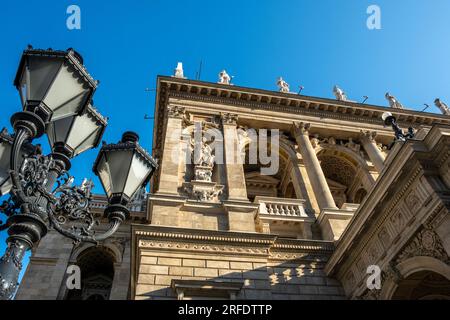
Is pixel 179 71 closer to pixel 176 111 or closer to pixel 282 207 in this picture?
pixel 176 111

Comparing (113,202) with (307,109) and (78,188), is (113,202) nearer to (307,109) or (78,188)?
(78,188)

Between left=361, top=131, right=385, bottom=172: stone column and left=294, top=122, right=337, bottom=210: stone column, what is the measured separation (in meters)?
3.31

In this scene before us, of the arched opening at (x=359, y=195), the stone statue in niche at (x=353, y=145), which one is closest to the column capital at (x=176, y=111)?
the stone statue in niche at (x=353, y=145)

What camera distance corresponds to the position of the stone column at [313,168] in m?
15.7

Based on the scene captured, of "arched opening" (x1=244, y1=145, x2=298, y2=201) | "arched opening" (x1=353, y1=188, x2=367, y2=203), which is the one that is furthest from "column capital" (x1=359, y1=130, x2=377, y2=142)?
"arched opening" (x1=244, y1=145, x2=298, y2=201)

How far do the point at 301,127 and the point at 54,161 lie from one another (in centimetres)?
1635

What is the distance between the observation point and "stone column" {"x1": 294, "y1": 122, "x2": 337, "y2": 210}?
1565 cm

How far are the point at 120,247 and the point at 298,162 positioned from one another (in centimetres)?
1064

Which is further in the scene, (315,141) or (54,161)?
(315,141)

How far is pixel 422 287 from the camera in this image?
10.3 meters

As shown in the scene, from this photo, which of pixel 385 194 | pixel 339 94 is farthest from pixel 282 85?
pixel 385 194

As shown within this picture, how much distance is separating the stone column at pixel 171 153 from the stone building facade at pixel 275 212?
0.07m

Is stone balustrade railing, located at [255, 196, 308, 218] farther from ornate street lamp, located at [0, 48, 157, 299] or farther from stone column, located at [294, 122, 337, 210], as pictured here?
ornate street lamp, located at [0, 48, 157, 299]
